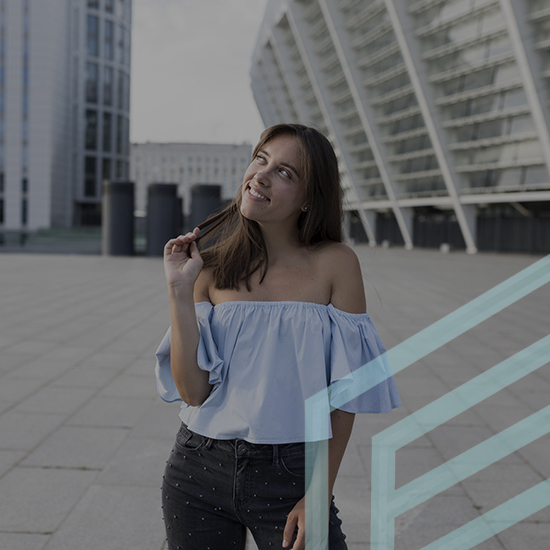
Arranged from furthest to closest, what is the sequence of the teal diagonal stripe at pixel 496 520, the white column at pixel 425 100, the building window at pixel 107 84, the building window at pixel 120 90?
the building window at pixel 120 90
the building window at pixel 107 84
the white column at pixel 425 100
the teal diagonal stripe at pixel 496 520

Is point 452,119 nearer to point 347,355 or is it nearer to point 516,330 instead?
point 516,330

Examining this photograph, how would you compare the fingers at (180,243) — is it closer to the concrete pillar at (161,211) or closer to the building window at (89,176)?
the concrete pillar at (161,211)

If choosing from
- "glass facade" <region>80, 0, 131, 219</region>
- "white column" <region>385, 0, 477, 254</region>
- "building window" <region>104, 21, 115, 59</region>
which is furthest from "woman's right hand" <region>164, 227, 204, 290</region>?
"building window" <region>104, 21, 115, 59</region>

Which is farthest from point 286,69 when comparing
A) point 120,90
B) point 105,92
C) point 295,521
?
point 295,521

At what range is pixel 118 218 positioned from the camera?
73.3 ft

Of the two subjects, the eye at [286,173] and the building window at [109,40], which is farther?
the building window at [109,40]

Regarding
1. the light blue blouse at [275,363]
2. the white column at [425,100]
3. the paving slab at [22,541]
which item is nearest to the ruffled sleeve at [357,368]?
the light blue blouse at [275,363]

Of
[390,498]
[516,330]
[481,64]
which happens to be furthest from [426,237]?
[390,498]

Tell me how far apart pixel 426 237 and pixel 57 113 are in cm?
3973

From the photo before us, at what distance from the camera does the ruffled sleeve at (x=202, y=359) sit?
1532 millimetres

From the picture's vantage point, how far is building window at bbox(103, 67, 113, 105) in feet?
218

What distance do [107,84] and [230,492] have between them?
7111cm

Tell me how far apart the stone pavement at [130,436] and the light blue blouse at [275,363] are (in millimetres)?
388

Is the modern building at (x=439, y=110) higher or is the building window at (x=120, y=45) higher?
the building window at (x=120, y=45)
